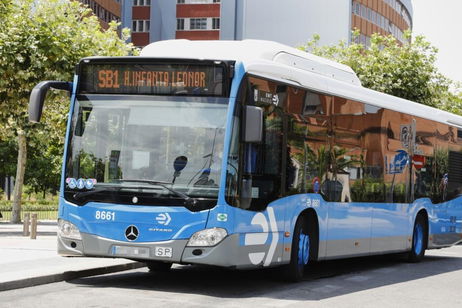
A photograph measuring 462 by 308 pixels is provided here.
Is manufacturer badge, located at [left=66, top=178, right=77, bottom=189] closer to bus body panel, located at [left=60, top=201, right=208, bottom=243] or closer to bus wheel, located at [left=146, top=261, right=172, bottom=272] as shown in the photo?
bus body panel, located at [left=60, top=201, right=208, bottom=243]

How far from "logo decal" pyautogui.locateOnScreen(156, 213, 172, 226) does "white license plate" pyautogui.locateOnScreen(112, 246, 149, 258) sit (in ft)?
1.30

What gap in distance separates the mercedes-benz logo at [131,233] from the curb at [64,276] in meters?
1.41

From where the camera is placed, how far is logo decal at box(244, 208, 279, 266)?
12344 mm

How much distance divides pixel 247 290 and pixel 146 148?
7.73 ft

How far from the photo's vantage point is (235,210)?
12.0 m

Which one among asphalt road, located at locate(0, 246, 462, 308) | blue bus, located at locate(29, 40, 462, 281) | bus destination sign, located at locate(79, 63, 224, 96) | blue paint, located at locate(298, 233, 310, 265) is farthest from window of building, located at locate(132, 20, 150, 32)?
bus destination sign, located at locate(79, 63, 224, 96)

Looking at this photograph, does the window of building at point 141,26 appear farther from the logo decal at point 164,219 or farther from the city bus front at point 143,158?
the logo decal at point 164,219

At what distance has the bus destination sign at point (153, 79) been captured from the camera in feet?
40.0

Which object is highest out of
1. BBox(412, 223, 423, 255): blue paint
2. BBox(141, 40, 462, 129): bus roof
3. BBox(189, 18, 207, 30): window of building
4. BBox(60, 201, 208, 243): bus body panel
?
BBox(189, 18, 207, 30): window of building

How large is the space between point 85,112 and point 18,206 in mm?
25855

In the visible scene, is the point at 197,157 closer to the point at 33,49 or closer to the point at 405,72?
the point at 33,49

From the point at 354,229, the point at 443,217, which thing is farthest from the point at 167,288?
the point at 443,217

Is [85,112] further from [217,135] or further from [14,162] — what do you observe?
[14,162]

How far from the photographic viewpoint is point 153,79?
1238cm
